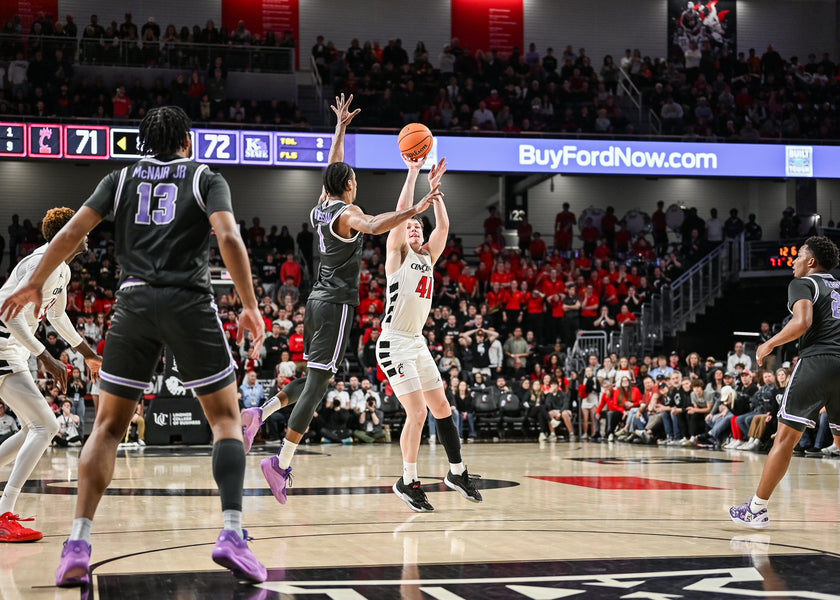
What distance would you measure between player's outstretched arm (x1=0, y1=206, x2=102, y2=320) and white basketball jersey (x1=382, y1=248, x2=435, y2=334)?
3128mm

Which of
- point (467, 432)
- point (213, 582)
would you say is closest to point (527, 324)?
point (467, 432)

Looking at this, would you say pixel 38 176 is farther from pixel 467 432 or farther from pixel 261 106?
pixel 467 432

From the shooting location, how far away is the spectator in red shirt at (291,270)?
21.7 metres

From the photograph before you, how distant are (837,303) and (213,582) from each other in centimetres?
421

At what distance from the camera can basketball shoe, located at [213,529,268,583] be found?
4.14 m

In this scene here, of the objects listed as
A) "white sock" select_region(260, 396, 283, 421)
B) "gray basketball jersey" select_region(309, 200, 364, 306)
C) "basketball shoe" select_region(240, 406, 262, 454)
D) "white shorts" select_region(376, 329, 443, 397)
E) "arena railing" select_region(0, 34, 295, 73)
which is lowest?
"basketball shoe" select_region(240, 406, 262, 454)

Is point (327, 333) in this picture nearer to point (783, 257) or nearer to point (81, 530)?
point (81, 530)

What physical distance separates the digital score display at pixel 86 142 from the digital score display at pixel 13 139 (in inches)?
33.2

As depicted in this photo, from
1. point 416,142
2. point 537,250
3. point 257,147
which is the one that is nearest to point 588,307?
point 537,250

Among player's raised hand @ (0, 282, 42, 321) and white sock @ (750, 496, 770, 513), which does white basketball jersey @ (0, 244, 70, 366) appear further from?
white sock @ (750, 496, 770, 513)

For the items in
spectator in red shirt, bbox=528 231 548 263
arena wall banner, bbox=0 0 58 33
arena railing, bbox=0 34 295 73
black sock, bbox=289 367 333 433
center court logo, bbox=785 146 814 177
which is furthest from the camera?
arena wall banner, bbox=0 0 58 33

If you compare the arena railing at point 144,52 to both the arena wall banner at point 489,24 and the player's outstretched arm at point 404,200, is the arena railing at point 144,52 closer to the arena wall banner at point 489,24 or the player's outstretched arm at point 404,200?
the arena wall banner at point 489,24

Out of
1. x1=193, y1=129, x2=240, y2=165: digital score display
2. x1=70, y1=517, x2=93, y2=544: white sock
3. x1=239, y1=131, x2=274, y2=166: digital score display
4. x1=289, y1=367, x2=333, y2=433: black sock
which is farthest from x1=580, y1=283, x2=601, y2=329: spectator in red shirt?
x1=70, y1=517, x2=93, y2=544: white sock

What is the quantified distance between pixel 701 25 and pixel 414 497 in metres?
27.3
